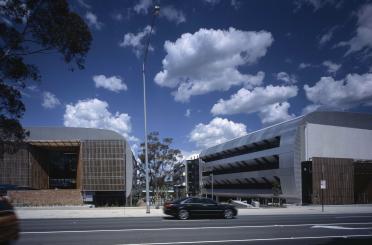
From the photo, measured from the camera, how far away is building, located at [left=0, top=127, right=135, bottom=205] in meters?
52.1

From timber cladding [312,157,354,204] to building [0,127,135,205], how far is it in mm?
24603

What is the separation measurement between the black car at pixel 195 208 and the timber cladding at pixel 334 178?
26538 mm

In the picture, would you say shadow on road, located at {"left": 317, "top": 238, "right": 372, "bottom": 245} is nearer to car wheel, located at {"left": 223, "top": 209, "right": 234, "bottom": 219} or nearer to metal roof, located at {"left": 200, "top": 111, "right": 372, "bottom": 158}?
car wheel, located at {"left": 223, "top": 209, "right": 234, "bottom": 219}

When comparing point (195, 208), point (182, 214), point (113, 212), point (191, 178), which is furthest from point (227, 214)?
point (191, 178)

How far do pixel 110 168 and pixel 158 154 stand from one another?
1391cm

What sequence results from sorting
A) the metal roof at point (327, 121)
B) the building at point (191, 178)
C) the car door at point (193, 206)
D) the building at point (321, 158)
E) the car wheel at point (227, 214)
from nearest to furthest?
1. the car door at point (193, 206)
2. the car wheel at point (227, 214)
3. the building at point (321, 158)
4. the metal roof at point (327, 121)
5. the building at point (191, 178)

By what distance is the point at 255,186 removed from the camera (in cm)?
7056

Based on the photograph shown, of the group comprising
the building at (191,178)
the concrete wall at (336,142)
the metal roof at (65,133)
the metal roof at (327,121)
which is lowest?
the building at (191,178)

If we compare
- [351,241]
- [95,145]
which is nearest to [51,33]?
[351,241]

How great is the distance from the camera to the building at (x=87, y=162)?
52125 millimetres

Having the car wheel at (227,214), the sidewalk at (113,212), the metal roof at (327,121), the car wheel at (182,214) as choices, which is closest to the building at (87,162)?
the sidewalk at (113,212)

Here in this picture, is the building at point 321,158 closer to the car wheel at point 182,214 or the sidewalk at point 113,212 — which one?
the sidewalk at point 113,212

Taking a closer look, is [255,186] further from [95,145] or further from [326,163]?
[95,145]

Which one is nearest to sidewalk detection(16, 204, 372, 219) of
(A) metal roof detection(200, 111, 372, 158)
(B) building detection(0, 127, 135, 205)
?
(B) building detection(0, 127, 135, 205)
